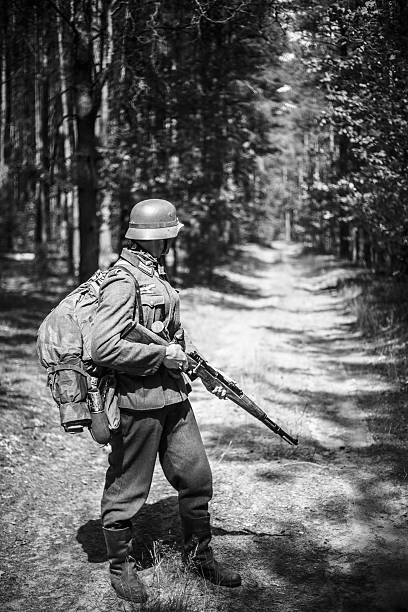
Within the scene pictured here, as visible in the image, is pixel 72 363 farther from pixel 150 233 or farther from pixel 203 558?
pixel 203 558

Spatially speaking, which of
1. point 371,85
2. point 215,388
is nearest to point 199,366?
point 215,388

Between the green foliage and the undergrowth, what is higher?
the green foliage

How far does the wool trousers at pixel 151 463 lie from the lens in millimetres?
3918

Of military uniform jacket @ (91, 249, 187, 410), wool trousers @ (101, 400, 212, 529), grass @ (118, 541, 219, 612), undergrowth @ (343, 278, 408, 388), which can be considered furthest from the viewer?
undergrowth @ (343, 278, 408, 388)

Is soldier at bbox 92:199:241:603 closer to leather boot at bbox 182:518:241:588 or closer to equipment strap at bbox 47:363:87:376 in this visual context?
leather boot at bbox 182:518:241:588

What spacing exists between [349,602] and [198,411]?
4.82 meters

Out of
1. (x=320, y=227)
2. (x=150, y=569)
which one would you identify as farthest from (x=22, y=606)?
(x=320, y=227)

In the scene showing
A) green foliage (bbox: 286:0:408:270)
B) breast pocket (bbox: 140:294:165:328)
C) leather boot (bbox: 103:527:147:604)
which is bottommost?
leather boot (bbox: 103:527:147:604)

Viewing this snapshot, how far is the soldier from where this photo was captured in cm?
373

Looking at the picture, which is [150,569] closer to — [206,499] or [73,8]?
[206,499]

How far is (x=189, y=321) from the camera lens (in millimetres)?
15367

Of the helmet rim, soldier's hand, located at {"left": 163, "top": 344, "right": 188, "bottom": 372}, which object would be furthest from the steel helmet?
soldier's hand, located at {"left": 163, "top": 344, "right": 188, "bottom": 372}

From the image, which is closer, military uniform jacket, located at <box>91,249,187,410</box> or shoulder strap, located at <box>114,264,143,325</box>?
military uniform jacket, located at <box>91,249,187,410</box>

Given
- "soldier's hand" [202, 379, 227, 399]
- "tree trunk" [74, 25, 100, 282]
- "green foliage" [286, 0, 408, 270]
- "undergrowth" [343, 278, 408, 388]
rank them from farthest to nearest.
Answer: "tree trunk" [74, 25, 100, 282] < "undergrowth" [343, 278, 408, 388] < "green foliage" [286, 0, 408, 270] < "soldier's hand" [202, 379, 227, 399]
